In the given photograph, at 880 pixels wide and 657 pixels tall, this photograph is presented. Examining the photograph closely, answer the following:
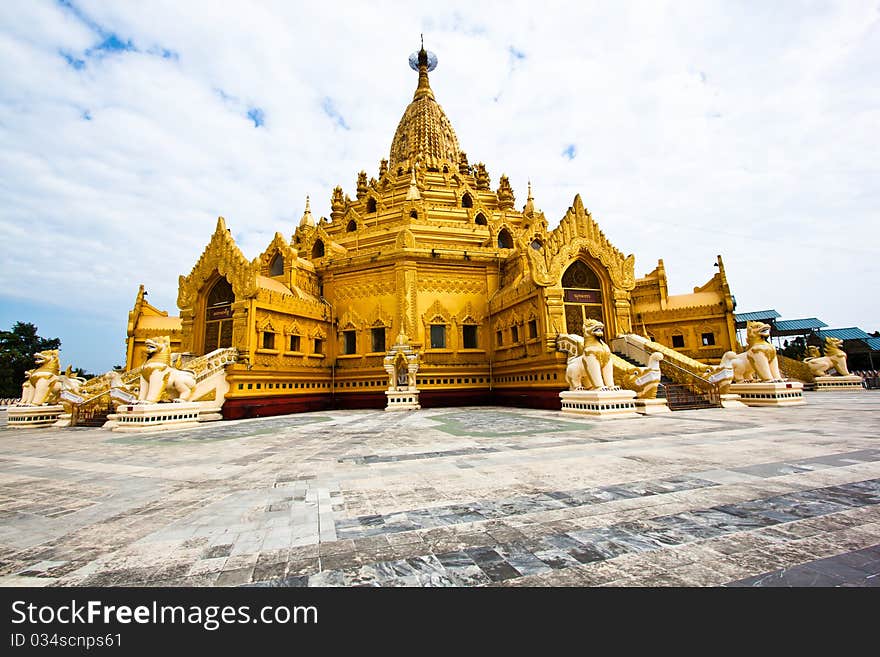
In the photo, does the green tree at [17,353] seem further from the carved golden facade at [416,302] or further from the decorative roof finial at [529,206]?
the decorative roof finial at [529,206]

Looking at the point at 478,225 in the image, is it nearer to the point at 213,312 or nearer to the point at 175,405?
the point at 213,312

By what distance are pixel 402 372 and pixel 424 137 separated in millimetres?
20009

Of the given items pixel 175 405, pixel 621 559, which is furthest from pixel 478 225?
pixel 621 559

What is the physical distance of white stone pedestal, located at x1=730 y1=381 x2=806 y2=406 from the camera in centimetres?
1355

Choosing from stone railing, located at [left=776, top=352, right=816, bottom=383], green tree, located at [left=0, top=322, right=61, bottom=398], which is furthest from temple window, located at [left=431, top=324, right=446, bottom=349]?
green tree, located at [left=0, top=322, right=61, bottom=398]

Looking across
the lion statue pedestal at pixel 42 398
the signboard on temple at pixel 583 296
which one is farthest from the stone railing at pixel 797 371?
the lion statue pedestal at pixel 42 398

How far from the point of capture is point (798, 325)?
41344mm

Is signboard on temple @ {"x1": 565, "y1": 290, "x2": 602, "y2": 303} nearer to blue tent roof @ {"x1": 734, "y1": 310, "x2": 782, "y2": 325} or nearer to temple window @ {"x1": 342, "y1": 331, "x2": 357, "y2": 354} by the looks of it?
temple window @ {"x1": 342, "y1": 331, "x2": 357, "y2": 354}

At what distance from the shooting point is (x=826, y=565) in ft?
7.91

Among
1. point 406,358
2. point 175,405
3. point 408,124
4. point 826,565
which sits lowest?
point 826,565

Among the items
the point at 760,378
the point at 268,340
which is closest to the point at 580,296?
the point at 760,378

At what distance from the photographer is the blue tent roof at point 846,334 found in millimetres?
36562

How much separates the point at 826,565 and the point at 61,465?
9.38 m

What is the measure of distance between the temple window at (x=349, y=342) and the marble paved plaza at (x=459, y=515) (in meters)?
13.6
